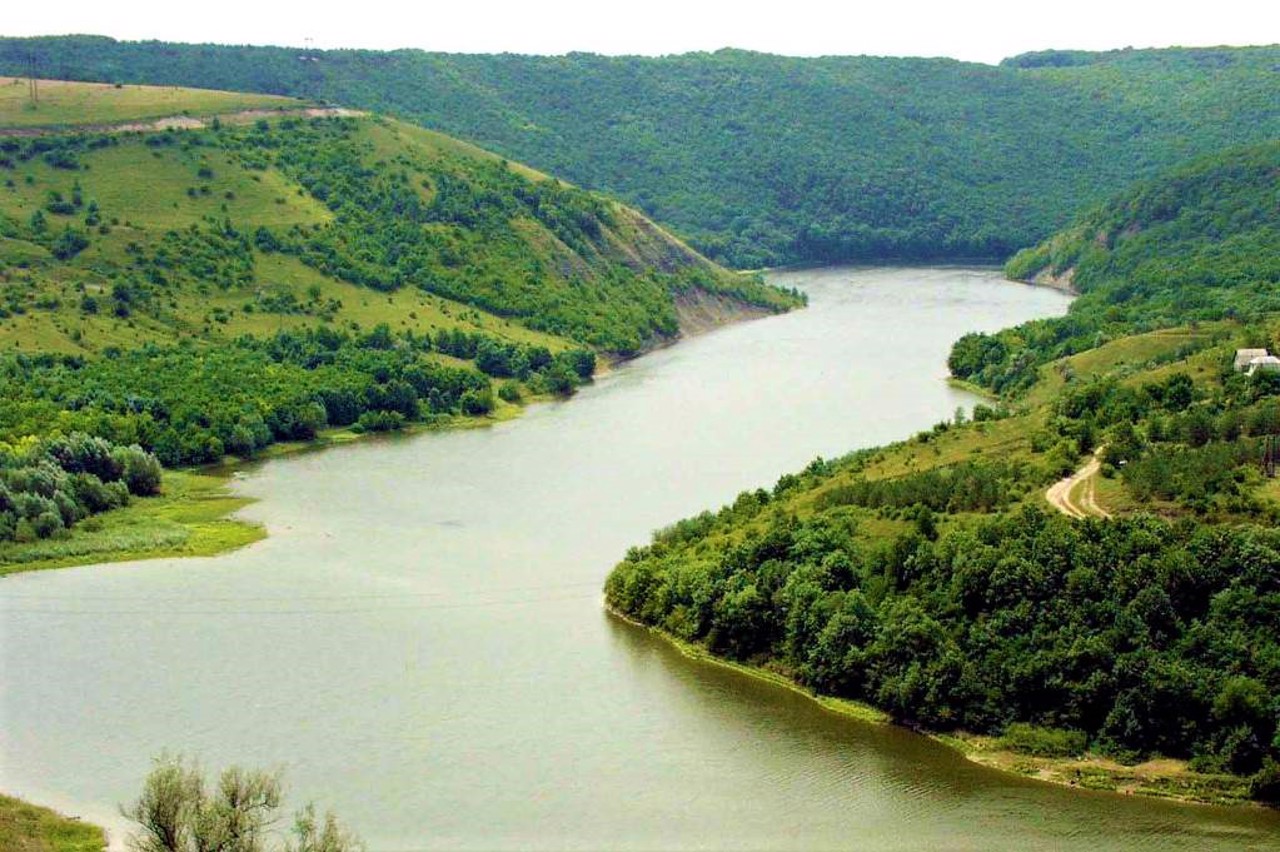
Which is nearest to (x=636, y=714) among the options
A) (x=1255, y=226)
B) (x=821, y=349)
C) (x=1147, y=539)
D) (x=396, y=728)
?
(x=396, y=728)

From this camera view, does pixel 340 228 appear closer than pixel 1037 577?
No

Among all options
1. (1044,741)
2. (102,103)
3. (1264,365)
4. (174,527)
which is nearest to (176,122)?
(102,103)

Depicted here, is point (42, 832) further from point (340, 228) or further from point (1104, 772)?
point (340, 228)

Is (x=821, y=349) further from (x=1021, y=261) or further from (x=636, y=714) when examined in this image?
(x=636, y=714)

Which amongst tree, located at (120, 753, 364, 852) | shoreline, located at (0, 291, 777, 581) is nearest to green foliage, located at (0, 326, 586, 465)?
shoreline, located at (0, 291, 777, 581)

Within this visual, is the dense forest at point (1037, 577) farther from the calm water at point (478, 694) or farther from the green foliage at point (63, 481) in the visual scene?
the green foliage at point (63, 481)

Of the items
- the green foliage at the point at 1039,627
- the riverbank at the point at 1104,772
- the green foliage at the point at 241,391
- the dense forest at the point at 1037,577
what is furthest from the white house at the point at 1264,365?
the green foliage at the point at 241,391
